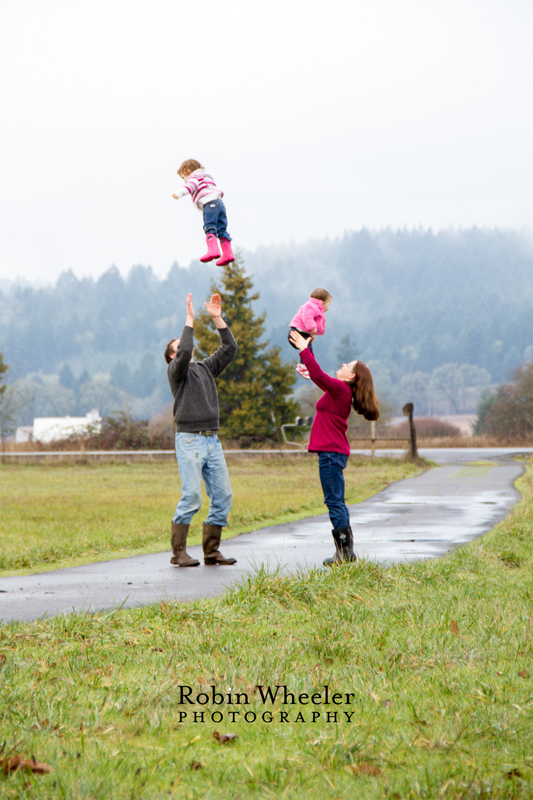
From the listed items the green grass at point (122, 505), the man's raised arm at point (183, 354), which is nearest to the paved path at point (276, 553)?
the green grass at point (122, 505)

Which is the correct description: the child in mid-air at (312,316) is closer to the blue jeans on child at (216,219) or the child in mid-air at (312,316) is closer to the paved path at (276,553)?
the blue jeans on child at (216,219)

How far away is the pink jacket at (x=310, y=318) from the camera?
6.00m

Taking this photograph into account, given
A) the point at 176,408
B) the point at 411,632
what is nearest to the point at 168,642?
the point at 411,632

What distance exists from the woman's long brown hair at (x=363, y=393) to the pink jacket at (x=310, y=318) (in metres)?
0.92

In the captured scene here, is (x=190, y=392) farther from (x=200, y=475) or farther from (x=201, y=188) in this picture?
(x=201, y=188)

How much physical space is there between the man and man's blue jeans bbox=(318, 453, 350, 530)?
0.85m

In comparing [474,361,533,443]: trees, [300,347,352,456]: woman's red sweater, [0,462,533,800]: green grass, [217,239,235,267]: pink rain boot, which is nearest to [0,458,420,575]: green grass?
[300,347,352,456]: woman's red sweater

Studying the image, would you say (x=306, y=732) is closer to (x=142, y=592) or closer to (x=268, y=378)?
(x=142, y=592)

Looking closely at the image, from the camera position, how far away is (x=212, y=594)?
19.0ft

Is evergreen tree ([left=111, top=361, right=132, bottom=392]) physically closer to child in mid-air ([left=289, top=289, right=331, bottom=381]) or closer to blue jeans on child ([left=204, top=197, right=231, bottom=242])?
child in mid-air ([left=289, top=289, right=331, bottom=381])

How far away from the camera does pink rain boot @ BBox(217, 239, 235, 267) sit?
15.2ft

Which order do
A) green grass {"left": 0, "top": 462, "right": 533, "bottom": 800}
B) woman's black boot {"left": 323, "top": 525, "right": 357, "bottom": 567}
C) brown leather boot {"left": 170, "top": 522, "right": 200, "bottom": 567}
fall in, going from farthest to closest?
brown leather boot {"left": 170, "top": 522, "right": 200, "bottom": 567} → woman's black boot {"left": 323, "top": 525, "right": 357, "bottom": 567} → green grass {"left": 0, "top": 462, "right": 533, "bottom": 800}

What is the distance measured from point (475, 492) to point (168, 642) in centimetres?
1176

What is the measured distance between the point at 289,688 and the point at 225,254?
8.36 ft
